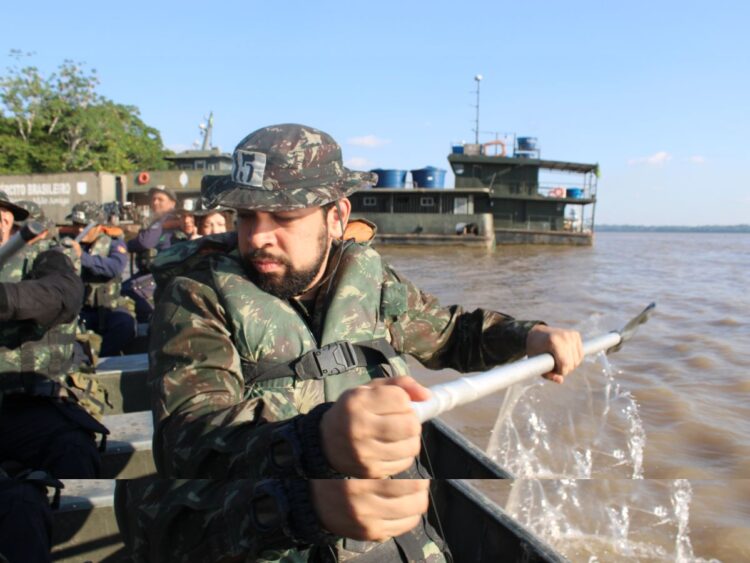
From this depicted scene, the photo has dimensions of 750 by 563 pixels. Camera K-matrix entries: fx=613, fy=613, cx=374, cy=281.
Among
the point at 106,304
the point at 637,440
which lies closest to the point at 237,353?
the point at 637,440

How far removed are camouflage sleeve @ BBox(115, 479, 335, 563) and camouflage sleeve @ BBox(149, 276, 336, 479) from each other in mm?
31

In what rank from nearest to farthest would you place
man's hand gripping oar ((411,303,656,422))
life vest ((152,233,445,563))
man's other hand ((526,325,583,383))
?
man's hand gripping oar ((411,303,656,422)) < life vest ((152,233,445,563)) < man's other hand ((526,325,583,383))

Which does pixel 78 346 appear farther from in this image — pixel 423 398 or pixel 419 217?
pixel 419 217

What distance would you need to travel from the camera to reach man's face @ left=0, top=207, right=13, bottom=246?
3.45 meters

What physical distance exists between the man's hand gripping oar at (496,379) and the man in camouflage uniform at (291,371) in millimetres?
36

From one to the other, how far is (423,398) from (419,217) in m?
28.4

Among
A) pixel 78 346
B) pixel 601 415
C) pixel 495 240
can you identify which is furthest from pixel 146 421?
pixel 495 240

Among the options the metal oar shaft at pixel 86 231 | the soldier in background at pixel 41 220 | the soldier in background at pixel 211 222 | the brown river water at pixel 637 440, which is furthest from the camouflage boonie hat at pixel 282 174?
the metal oar shaft at pixel 86 231

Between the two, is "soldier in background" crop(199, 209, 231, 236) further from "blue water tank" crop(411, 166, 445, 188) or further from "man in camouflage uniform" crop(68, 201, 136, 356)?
"blue water tank" crop(411, 166, 445, 188)

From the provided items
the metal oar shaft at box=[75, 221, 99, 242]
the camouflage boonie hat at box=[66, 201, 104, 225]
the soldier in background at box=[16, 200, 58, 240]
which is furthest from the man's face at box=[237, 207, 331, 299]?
the camouflage boonie hat at box=[66, 201, 104, 225]

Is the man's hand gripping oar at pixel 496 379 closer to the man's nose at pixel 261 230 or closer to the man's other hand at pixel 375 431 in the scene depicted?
the man's other hand at pixel 375 431

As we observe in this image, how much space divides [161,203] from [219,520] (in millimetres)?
6197

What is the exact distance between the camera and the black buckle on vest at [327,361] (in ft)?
5.53

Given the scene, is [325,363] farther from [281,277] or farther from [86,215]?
[86,215]
